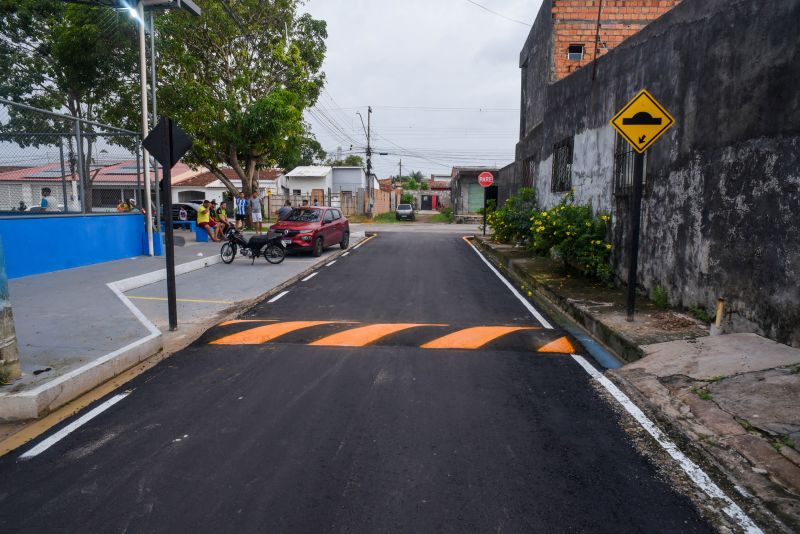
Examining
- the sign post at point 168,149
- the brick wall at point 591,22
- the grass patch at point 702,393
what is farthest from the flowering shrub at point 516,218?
the grass patch at point 702,393

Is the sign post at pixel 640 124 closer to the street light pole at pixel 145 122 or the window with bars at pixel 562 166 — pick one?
the window with bars at pixel 562 166

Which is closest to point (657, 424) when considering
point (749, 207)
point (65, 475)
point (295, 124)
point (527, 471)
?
point (527, 471)

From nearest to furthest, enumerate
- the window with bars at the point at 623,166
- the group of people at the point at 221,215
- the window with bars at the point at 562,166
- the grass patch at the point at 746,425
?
the grass patch at the point at 746,425 → the window with bars at the point at 623,166 → the window with bars at the point at 562,166 → the group of people at the point at 221,215

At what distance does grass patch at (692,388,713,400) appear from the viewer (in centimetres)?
495

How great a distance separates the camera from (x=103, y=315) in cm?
791

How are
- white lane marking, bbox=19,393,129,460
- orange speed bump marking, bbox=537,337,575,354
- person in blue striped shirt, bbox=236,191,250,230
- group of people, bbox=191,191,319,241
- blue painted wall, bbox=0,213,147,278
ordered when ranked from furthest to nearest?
person in blue striped shirt, bbox=236,191,250,230 → group of people, bbox=191,191,319,241 → blue painted wall, bbox=0,213,147,278 → orange speed bump marking, bbox=537,337,575,354 → white lane marking, bbox=19,393,129,460

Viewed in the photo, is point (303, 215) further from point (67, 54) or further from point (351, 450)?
point (351, 450)

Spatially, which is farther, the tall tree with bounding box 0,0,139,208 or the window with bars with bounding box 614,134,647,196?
the tall tree with bounding box 0,0,139,208

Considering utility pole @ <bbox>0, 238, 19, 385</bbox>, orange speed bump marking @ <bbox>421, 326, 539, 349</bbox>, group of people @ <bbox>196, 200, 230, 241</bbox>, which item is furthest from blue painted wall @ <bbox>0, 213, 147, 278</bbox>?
orange speed bump marking @ <bbox>421, 326, 539, 349</bbox>

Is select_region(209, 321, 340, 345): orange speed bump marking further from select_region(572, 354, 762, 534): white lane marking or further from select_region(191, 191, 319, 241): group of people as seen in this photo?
select_region(191, 191, 319, 241): group of people

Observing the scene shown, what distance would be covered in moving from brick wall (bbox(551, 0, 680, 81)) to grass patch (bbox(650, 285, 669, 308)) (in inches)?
452

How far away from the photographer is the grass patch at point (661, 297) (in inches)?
Answer: 332

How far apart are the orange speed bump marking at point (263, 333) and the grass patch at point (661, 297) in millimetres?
5149

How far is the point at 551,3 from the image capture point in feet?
58.0
